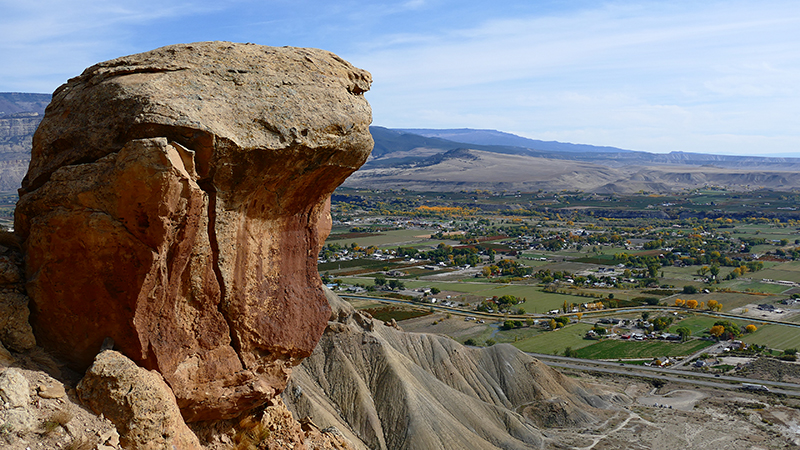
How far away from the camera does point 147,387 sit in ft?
37.8

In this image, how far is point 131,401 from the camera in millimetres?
11172

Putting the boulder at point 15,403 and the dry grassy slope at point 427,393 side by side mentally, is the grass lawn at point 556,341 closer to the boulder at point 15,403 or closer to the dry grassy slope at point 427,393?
the dry grassy slope at point 427,393

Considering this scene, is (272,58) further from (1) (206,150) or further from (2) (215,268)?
(2) (215,268)

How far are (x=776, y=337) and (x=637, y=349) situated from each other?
20378mm

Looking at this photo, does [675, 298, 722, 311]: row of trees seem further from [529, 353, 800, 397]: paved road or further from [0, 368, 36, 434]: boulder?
[0, 368, 36, 434]: boulder

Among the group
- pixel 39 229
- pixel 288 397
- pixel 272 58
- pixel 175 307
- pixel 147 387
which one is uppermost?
pixel 272 58

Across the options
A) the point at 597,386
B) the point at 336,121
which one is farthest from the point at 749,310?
the point at 336,121

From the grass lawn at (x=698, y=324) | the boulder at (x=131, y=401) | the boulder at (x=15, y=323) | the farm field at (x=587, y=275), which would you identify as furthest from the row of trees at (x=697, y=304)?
the boulder at (x=15, y=323)

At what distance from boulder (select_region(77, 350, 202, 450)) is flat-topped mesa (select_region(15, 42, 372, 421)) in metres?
0.57

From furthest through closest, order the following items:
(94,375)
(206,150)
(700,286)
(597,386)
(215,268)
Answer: (700,286) → (597,386) → (215,268) → (206,150) → (94,375)

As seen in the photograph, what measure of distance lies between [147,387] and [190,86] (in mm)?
5732

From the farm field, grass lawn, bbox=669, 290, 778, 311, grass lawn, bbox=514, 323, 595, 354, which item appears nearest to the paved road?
grass lawn, bbox=514, 323, 595, 354

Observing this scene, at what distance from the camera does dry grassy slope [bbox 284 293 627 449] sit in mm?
45062

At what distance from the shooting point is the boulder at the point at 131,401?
36.1ft
